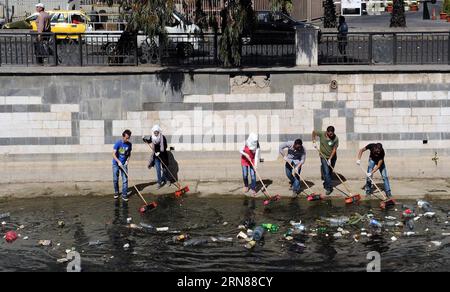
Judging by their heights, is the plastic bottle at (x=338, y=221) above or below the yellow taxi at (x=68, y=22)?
below

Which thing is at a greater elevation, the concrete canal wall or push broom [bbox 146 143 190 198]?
the concrete canal wall

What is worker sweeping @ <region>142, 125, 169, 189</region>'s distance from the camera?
18.3 m

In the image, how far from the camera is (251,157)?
59.0 ft

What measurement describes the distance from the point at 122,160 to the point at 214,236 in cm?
382

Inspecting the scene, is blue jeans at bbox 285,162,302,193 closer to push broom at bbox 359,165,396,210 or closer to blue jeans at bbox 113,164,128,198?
push broom at bbox 359,165,396,210

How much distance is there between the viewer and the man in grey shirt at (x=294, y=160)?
706 inches

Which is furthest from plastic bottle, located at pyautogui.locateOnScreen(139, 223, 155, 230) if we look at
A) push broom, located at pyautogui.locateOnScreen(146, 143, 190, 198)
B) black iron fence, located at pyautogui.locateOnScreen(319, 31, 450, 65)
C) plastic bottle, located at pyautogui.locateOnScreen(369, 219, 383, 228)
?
black iron fence, located at pyautogui.locateOnScreen(319, 31, 450, 65)

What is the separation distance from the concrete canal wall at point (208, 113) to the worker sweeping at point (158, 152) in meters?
0.52

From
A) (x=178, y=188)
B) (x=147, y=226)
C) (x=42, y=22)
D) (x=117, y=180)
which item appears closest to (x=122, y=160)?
(x=117, y=180)

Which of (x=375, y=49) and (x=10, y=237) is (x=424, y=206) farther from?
(x=10, y=237)

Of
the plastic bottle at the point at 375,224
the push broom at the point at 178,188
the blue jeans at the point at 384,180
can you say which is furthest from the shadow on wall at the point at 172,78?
the plastic bottle at the point at 375,224

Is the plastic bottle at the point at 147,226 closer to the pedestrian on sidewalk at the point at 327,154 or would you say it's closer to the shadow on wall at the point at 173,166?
the shadow on wall at the point at 173,166

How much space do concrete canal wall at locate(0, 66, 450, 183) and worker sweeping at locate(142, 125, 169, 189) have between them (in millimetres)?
516

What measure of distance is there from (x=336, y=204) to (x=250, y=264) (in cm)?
444
